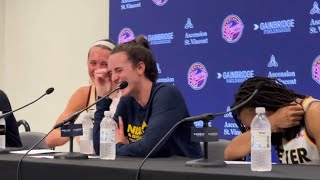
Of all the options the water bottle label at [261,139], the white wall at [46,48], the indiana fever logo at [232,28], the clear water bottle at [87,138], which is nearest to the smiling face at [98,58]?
the clear water bottle at [87,138]

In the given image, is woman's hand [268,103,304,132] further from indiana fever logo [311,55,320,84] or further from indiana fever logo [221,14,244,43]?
indiana fever logo [221,14,244,43]

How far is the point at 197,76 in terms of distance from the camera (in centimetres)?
384

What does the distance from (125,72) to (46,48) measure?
287cm

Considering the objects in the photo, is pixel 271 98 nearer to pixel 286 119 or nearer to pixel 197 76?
pixel 286 119

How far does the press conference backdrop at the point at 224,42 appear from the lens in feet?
10.8

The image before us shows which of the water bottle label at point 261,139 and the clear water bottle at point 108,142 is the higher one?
the water bottle label at point 261,139

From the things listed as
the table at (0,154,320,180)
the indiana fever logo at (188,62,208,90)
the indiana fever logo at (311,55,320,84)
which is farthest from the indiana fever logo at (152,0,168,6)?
the table at (0,154,320,180)

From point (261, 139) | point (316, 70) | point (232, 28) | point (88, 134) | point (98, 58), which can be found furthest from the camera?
point (232, 28)

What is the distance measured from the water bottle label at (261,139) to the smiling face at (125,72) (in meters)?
0.96

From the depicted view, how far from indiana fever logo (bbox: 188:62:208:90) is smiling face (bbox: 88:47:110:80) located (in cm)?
110

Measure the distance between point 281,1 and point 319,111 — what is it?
1.56 metres

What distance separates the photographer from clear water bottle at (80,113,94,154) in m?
2.36

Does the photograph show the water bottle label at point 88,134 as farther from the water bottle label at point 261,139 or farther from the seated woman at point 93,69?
the water bottle label at point 261,139

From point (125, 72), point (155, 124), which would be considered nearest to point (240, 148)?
point (155, 124)
